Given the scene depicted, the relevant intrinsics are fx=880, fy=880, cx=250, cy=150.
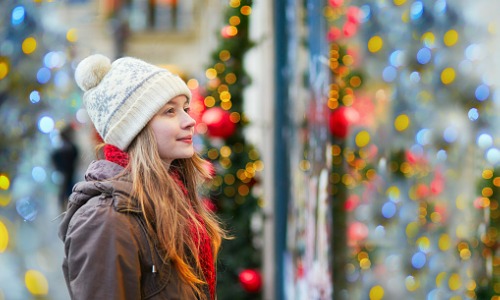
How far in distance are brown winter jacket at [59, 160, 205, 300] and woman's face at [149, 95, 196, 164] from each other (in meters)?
Answer: 0.16

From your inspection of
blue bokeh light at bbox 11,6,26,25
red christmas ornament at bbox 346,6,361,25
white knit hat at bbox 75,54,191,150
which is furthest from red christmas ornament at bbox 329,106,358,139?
white knit hat at bbox 75,54,191,150

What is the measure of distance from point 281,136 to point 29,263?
2.47m

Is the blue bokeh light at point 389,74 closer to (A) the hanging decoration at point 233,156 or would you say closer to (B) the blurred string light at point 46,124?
(A) the hanging decoration at point 233,156

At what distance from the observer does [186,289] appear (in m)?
2.33

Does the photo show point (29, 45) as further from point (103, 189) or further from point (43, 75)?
point (103, 189)

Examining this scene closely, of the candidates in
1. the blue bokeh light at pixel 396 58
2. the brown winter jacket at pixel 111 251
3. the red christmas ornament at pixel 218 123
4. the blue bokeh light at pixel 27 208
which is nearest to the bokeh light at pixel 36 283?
the blue bokeh light at pixel 27 208

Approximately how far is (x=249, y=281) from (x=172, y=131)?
4.40m

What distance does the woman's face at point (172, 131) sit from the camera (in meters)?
2.46

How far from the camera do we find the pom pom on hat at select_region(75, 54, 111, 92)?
249cm

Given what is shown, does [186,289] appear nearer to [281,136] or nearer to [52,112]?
[52,112]

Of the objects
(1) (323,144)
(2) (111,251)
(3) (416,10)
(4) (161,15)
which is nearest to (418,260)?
(3) (416,10)

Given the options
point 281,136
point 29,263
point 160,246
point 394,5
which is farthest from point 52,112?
point 160,246

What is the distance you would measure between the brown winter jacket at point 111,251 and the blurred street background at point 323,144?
609 mm

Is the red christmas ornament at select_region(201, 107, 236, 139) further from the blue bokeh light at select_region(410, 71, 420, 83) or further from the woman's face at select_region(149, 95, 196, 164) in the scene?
the woman's face at select_region(149, 95, 196, 164)
